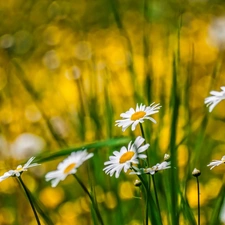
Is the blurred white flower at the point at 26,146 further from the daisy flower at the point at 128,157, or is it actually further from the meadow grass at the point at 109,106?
the daisy flower at the point at 128,157

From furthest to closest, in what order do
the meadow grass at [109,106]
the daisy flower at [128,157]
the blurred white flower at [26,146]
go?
1. the blurred white flower at [26,146]
2. the meadow grass at [109,106]
3. the daisy flower at [128,157]

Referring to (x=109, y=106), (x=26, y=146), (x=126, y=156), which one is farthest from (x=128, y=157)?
(x=26, y=146)

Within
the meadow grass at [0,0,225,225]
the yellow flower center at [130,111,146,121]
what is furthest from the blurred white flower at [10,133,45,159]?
the yellow flower center at [130,111,146,121]

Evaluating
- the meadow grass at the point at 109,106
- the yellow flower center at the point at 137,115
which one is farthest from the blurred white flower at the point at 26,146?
the yellow flower center at the point at 137,115

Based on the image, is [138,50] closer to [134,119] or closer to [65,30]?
[65,30]

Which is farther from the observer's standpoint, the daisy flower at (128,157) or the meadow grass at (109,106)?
the meadow grass at (109,106)

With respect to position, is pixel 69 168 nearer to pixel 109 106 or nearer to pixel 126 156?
pixel 126 156

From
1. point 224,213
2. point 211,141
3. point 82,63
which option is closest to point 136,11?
point 82,63

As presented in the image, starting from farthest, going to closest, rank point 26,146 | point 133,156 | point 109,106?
point 26,146, point 109,106, point 133,156

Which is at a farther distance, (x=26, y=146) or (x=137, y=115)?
(x=26, y=146)
